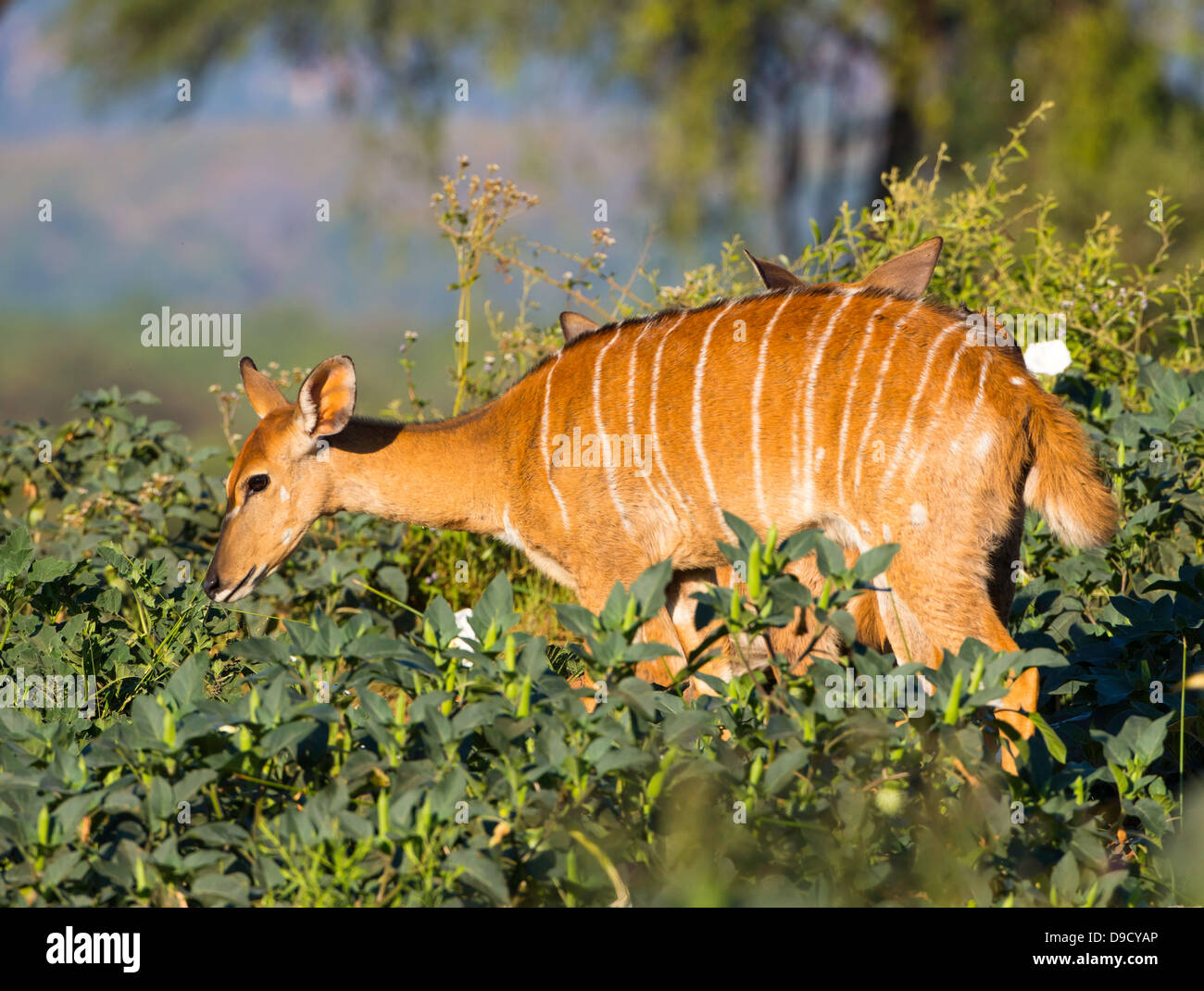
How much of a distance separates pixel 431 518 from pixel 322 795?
2.79m

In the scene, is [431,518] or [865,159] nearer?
[431,518]

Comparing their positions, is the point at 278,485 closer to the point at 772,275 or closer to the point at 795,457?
the point at 795,457

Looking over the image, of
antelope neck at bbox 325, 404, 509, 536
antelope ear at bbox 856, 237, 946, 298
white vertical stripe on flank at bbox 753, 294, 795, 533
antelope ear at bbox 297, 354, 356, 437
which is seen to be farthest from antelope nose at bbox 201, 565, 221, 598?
antelope ear at bbox 856, 237, 946, 298

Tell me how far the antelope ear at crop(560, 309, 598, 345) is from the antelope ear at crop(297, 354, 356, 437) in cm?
101

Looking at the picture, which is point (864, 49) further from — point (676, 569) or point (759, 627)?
point (759, 627)

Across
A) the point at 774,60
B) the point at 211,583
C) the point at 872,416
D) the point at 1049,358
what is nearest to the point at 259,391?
the point at 211,583

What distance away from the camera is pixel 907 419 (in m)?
4.50

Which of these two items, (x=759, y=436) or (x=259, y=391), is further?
(x=259, y=391)

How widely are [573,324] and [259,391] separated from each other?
4.50ft

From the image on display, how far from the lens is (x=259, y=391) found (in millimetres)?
5992

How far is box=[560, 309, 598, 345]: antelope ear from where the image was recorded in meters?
6.07

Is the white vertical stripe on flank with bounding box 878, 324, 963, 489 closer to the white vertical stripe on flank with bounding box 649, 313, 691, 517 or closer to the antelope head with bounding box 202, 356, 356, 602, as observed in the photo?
the white vertical stripe on flank with bounding box 649, 313, 691, 517

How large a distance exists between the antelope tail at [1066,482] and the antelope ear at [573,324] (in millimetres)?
2189
